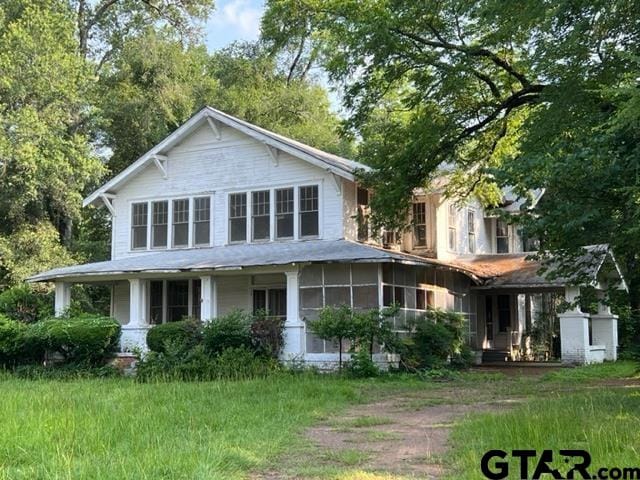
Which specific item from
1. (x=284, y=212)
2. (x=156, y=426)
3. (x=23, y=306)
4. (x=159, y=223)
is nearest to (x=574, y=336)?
(x=284, y=212)

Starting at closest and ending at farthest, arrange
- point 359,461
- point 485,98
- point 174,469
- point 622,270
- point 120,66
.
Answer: point 174,469, point 359,461, point 622,270, point 485,98, point 120,66

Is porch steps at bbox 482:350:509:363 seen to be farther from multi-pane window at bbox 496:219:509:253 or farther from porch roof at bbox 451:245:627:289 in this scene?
multi-pane window at bbox 496:219:509:253

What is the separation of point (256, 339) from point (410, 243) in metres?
7.19

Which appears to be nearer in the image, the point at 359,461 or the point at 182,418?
the point at 359,461

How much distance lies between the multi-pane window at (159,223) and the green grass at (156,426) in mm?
9812

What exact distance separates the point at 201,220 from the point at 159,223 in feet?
5.65

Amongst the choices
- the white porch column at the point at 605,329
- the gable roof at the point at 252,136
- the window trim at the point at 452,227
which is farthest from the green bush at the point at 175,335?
the white porch column at the point at 605,329

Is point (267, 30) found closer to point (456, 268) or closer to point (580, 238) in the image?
point (456, 268)

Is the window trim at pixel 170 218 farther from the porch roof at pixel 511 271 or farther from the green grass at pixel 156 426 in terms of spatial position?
the green grass at pixel 156 426

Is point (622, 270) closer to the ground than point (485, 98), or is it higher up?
closer to the ground

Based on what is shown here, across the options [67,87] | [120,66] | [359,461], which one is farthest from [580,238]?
[120,66]

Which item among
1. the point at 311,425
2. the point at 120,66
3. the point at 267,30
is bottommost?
the point at 311,425

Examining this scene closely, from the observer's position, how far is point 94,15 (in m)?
37.5

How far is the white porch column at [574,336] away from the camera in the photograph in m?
22.0
